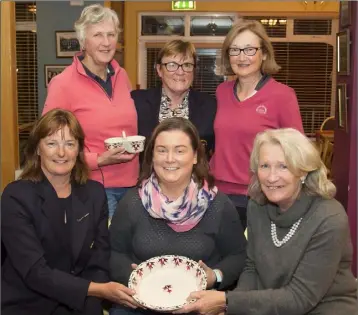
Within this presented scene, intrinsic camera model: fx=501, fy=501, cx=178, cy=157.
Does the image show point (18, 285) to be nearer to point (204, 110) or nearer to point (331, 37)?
point (204, 110)

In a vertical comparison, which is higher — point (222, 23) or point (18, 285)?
point (222, 23)

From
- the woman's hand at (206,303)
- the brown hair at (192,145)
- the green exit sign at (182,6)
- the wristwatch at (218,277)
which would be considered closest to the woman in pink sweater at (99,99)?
the brown hair at (192,145)

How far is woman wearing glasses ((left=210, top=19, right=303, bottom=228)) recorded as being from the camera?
250 cm

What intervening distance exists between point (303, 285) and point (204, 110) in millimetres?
1142

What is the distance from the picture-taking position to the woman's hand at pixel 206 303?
5.94ft

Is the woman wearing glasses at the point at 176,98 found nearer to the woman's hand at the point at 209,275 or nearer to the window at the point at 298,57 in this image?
the woman's hand at the point at 209,275

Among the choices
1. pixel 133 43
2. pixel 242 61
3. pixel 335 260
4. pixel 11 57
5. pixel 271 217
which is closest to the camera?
pixel 335 260

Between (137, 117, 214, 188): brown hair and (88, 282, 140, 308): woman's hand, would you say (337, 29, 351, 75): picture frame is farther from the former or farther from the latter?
(88, 282, 140, 308): woman's hand

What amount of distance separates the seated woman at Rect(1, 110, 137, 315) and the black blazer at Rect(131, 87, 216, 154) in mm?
563

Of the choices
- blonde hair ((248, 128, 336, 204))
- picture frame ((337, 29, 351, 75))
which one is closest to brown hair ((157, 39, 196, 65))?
blonde hair ((248, 128, 336, 204))

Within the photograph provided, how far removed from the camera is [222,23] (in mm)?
8977

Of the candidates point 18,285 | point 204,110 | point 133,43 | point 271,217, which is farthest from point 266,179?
point 133,43

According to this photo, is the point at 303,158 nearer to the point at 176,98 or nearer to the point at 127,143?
the point at 127,143

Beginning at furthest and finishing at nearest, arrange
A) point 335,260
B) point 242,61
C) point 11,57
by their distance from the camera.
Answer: point 11,57 < point 242,61 < point 335,260
